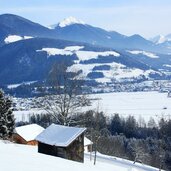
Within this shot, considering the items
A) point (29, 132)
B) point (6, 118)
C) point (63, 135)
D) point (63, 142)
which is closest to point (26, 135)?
point (29, 132)

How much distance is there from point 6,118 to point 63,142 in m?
8.84

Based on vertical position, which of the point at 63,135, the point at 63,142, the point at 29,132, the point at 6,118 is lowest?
the point at 29,132

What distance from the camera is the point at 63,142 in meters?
36.8

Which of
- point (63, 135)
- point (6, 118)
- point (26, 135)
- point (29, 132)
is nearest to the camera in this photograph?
point (63, 135)

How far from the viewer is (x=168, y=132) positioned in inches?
4291

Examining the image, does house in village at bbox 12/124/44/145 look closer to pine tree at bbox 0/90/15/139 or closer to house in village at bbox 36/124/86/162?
pine tree at bbox 0/90/15/139

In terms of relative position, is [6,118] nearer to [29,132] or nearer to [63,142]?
[63,142]

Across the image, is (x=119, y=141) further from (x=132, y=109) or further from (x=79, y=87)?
(x=132, y=109)

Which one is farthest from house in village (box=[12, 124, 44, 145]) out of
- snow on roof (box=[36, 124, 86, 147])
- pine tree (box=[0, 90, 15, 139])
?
snow on roof (box=[36, 124, 86, 147])

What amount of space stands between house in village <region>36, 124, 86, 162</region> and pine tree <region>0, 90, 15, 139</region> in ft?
17.2

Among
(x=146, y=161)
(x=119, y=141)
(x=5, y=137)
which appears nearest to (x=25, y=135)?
(x=5, y=137)

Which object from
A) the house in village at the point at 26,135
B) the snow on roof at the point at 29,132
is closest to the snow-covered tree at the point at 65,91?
the house in village at the point at 26,135

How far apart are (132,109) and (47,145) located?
144 m

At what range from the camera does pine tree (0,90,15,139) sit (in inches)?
1690
